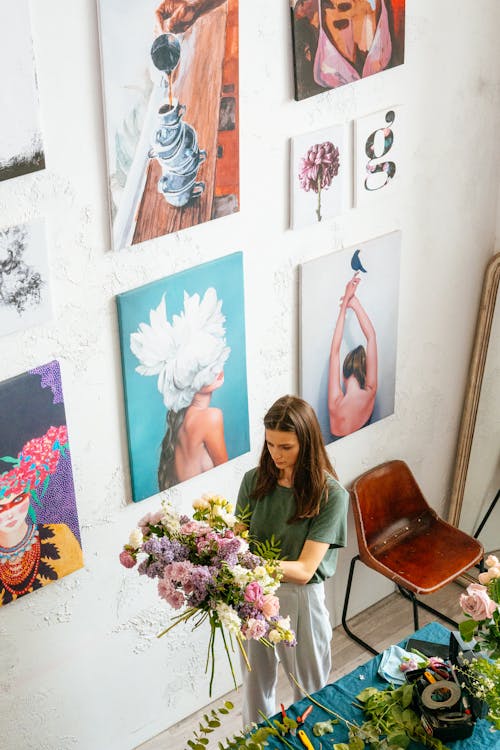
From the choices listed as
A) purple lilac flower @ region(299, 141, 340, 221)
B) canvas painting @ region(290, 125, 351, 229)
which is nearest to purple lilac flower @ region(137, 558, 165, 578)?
canvas painting @ region(290, 125, 351, 229)

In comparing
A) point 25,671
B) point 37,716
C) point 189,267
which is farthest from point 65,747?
point 189,267

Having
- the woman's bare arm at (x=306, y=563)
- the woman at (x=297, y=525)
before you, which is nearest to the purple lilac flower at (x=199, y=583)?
the woman at (x=297, y=525)

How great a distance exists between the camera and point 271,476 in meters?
3.44

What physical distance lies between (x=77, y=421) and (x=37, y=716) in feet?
3.98

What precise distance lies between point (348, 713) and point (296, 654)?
0.56 m

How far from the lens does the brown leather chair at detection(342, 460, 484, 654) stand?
443 cm

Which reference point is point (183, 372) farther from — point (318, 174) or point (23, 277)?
point (318, 174)

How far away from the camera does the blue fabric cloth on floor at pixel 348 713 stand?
2.98 meters

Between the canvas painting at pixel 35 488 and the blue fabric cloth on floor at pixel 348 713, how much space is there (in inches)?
38.9

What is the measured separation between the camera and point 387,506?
15.2 feet

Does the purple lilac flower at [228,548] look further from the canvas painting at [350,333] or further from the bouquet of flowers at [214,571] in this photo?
the canvas painting at [350,333]

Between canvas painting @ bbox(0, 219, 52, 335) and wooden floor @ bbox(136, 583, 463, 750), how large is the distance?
80.1 inches

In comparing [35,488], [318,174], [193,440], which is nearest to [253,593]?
[35,488]

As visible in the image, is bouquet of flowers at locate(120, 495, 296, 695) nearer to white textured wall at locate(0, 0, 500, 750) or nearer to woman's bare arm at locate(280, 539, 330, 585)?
woman's bare arm at locate(280, 539, 330, 585)
